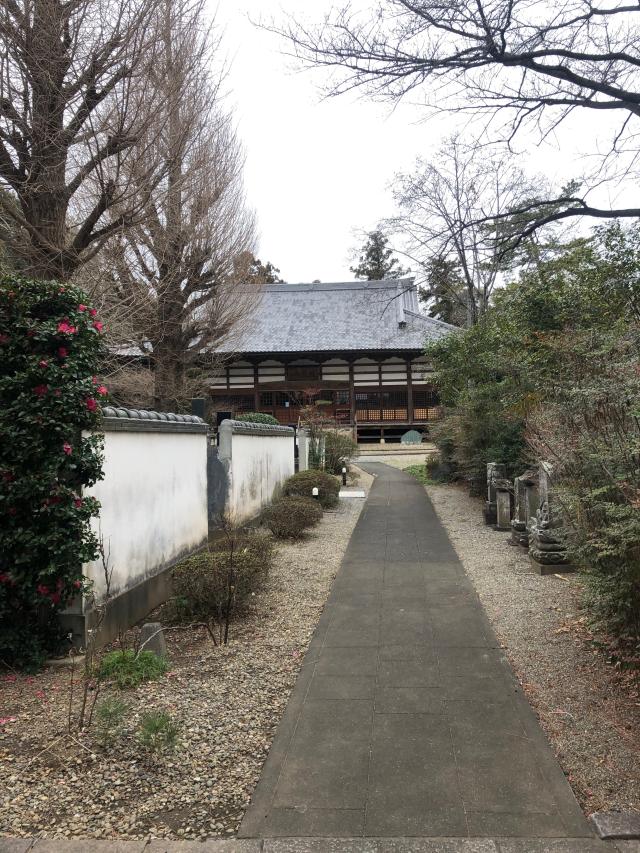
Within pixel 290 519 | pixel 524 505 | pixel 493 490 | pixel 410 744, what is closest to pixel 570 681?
pixel 410 744

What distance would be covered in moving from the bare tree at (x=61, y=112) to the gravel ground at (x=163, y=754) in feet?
13.9

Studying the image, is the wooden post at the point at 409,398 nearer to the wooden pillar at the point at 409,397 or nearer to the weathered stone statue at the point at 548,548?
the wooden pillar at the point at 409,397

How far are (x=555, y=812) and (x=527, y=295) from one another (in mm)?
8880

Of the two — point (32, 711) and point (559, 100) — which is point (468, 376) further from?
point (32, 711)

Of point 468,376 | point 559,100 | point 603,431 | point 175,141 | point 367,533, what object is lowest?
point 367,533

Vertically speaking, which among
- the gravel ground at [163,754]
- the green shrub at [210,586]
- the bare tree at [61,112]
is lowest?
the gravel ground at [163,754]

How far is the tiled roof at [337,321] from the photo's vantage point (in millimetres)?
26078

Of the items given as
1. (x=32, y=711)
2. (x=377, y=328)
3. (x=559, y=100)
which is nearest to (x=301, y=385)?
(x=377, y=328)

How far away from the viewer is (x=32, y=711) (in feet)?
11.3

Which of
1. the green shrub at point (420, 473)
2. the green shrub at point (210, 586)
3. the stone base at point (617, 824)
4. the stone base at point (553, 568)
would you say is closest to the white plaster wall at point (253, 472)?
the green shrub at point (210, 586)

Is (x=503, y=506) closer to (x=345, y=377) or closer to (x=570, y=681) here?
(x=570, y=681)

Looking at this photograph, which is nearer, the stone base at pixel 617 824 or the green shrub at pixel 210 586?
the stone base at pixel 617 824

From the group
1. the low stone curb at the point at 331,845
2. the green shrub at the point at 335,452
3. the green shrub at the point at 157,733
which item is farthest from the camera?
the green shrub at the point at 335,452

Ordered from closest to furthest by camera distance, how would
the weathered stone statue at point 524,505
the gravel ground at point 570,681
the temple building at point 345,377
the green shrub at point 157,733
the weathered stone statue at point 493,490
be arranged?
the gravel ground at point 570,681 < the green shrub at point 157,733 < the weathered stone statue at point 524,505 < the weathered stone statue at point 493,490 < the temple building at point 345,377
